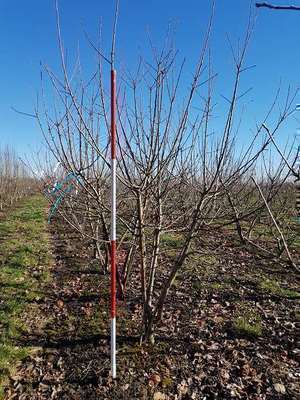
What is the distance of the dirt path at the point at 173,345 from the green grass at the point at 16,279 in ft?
0.34

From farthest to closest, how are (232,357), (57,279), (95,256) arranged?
(95,256) < (57,279) < (232,357)

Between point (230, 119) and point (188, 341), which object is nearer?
point (230, 119)

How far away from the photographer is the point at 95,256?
21.3 ft

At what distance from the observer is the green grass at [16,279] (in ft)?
9.89

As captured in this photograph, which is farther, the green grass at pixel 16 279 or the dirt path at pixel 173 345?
the green grass at pixel 16 279

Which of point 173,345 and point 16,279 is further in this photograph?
point 16,279

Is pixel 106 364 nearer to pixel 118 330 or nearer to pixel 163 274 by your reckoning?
pixel 118 330

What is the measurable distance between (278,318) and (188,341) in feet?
4.36

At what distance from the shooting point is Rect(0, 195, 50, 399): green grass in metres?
3.02

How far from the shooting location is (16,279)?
5172 mm

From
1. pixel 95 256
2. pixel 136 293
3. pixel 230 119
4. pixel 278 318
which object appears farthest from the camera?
pixel 95 256

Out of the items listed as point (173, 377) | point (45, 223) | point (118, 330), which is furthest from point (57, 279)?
point (45, 223)

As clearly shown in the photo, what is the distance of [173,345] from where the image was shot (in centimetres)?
317

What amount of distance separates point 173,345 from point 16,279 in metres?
3.06
